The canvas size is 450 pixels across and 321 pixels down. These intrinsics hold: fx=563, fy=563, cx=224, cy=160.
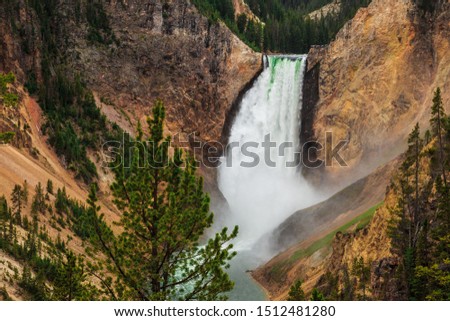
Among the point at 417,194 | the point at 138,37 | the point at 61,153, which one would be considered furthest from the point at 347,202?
the point at 138,37

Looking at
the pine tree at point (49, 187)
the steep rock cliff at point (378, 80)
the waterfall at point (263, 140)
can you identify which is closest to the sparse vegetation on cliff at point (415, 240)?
the pine tree at point (49, 187)

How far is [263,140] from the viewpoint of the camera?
273 feet

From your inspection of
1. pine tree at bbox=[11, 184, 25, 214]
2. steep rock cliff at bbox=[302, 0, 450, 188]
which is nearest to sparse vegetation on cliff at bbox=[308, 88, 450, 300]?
pine tree at bbox=[11, 184, 25, 214]

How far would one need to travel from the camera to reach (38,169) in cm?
5441

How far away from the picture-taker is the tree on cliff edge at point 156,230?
18531mm

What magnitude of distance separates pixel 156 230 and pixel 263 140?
65.3 metres

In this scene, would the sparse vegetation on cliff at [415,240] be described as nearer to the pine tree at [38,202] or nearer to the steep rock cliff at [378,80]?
the pine tree at [38,202]

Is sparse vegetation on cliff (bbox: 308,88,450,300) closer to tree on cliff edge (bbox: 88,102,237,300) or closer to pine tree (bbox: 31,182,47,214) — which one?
tree on cliff edge (bbox: 88,102,237,300)

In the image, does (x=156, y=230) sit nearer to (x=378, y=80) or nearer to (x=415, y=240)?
(x=415, y=240)

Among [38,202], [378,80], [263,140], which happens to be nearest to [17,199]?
[38,202]

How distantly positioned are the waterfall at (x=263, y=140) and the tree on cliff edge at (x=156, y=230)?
55269 millimetres

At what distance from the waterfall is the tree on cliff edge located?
55.3 metres

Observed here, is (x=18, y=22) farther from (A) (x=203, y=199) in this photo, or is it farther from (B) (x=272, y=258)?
(A) (x=203, y=199)
